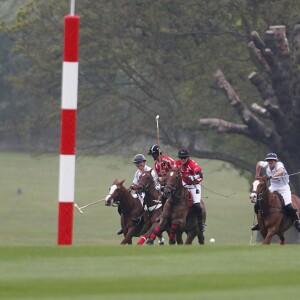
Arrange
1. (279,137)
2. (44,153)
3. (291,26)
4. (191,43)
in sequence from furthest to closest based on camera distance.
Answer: (44,153) < (191,43) < (291,26) < (279,137)

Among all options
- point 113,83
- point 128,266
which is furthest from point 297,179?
point 128,266

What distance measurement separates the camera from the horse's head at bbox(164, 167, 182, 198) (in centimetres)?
2428

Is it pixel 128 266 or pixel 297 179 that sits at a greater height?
pixel 297 179

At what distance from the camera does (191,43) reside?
153 ft

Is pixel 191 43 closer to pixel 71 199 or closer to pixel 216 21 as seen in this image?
pixel 216 21

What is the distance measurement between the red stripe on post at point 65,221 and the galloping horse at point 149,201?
23.6 feet

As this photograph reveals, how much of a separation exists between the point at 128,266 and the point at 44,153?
1397 inches

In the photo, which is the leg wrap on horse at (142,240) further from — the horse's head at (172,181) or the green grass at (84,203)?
the green grass at (84,203)

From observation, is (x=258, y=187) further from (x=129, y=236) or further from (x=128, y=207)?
(x=128, y=207)

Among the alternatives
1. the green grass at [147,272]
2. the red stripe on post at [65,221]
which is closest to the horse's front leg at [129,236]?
the red stripe on post at [65,221]

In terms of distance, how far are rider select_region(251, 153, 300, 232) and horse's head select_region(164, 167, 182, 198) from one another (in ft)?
4.62

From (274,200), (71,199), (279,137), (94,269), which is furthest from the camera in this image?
(279,137)

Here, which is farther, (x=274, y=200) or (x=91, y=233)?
(x=91, y=233)

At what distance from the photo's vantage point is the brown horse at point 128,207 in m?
26.0
